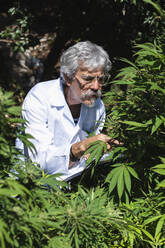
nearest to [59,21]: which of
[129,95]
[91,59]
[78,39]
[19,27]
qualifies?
[78,39]

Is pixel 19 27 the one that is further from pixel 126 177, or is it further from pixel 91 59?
pixel 126 177

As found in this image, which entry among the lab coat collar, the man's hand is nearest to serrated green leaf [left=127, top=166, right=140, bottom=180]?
the man's hand

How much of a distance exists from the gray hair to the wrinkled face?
3 cm

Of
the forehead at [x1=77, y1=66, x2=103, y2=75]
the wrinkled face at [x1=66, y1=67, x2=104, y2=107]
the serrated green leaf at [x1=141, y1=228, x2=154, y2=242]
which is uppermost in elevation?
the forehead at [x1=77, y1=66, x2=103, y2=75]

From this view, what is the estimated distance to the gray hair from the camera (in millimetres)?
1985

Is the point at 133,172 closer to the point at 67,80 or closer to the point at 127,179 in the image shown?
the point at 127,179

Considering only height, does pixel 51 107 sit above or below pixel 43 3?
below

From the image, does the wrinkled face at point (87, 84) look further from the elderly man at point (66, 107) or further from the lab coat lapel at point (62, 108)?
the lab coat lapel at point (62, 108)

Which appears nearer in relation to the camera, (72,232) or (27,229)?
(27,229)

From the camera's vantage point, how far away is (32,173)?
4.00 ft

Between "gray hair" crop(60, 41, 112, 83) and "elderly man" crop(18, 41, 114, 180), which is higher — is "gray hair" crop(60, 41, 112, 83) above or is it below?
above

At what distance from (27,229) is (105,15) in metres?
2.66

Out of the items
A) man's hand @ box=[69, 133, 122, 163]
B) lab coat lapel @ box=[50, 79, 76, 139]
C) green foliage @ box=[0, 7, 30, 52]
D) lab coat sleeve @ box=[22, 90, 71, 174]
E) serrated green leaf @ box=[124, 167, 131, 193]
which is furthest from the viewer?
green foliage @ box=[0, 7, 30, 52]

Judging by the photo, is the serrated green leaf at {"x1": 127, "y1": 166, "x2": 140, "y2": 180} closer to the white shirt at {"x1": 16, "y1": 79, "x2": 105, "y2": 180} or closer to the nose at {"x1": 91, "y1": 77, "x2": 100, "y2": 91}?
the white shirt at {"x1": 16, "y1": 79, "x2": 105, "y2": 180}
